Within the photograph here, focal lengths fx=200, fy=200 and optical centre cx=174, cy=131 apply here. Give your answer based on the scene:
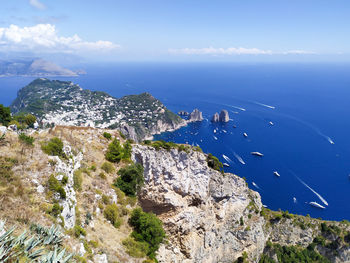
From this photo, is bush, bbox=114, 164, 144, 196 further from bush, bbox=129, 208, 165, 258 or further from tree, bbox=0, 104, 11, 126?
tree, bbox=0, 104, 11, 126

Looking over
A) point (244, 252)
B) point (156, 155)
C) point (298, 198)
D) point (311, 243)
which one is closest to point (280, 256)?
point (311, 243)

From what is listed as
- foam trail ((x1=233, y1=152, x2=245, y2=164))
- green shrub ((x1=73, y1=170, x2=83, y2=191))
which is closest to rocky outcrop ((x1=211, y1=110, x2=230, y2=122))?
foam trail ((x1=233, y1=152, x2=245, y2=164))

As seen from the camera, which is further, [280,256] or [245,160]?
[245,160]

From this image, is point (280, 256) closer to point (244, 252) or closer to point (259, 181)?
point (244, 252)

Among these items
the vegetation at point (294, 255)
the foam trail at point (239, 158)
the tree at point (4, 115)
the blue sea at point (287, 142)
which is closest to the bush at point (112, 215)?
the tree at point (4, 115)

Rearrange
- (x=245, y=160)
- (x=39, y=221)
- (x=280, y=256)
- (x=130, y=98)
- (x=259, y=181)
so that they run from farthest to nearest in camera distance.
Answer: (x=130, y=98)
(x=245, y=160)
(x=259, y=181)
(x=280, y=256)
(x=39, y=221)
